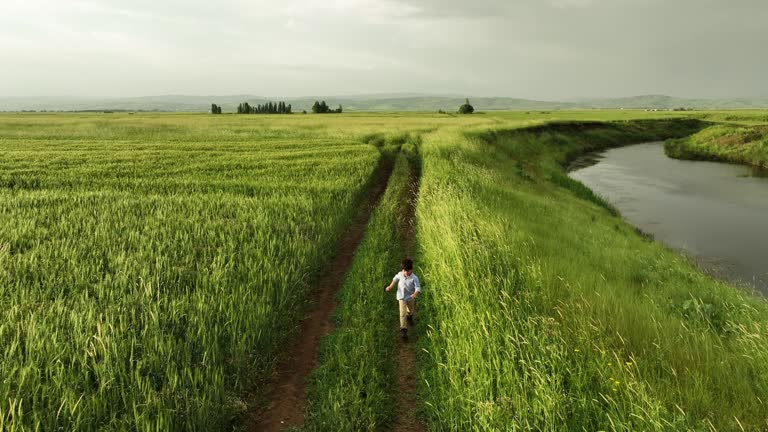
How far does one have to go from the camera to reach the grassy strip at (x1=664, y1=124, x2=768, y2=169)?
41.1 meters

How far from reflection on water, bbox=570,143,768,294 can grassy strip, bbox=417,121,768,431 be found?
5.10 meters

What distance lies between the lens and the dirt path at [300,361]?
5.84 m

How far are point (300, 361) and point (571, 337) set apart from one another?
14.7 feet

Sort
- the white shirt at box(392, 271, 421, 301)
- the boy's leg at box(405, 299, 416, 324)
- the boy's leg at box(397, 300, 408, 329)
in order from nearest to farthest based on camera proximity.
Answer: the boy's leg at box(397, 300, 408, 329) → the white shirt at box(392, 271, 421, 301) → the boy's leg at box(405, 299, 416, 324)

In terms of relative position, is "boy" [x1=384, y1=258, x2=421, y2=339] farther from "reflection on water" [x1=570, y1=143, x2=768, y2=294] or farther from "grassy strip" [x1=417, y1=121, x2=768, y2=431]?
"reflection on water" [x1=570, y1=143, x2=768, y2=294]

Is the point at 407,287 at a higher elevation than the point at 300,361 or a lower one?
higher

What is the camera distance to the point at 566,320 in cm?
602

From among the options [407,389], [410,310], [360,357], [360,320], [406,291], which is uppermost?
[406,291]

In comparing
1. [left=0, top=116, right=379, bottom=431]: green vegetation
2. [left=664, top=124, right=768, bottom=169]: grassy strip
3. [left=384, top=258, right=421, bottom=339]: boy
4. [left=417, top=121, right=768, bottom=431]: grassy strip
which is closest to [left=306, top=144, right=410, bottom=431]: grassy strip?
[left=384, top=258, right=421, bottom=339]: boy

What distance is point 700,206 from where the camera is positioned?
2425 centimetres

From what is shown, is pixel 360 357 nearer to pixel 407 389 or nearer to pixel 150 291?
pixel 407 389

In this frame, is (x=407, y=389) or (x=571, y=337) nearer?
(x=571, y=337)

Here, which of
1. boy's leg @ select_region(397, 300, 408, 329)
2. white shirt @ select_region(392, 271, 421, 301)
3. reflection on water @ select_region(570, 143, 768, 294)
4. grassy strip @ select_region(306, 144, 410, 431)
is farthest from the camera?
reflection on water @ select_region(570, 143, 768, 294)

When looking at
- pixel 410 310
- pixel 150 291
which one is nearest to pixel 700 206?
pixel 410 310
